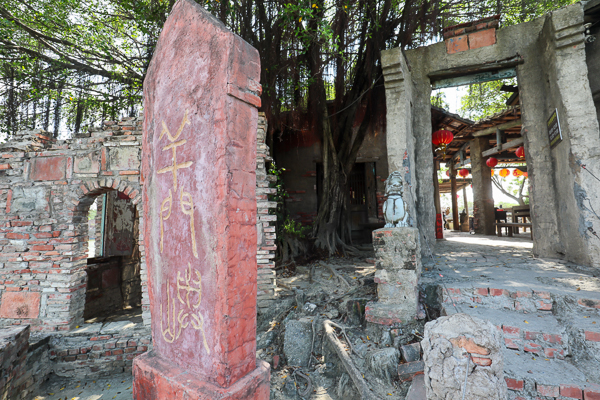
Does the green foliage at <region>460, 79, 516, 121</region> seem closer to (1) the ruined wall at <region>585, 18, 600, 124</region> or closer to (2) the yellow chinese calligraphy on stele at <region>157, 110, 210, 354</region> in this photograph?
(1) the ruined wall at <region>585, 18, 600, 124</region>

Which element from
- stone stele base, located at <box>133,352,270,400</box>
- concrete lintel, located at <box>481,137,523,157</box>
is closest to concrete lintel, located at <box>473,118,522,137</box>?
concrete lintel, located at <box>481,137,523,157</box>

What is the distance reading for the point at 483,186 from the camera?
8.84 m

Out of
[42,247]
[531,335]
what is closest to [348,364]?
[531,335]

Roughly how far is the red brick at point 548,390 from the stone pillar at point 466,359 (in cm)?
66

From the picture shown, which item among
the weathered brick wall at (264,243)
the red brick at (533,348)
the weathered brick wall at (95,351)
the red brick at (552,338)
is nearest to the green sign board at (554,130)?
the red brick at (552,338)

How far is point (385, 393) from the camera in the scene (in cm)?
241

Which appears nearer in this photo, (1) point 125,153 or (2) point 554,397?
(2) point 554,397

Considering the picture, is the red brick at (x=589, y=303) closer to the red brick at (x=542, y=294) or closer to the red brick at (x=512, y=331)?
the red brick at (x=542, y=294)

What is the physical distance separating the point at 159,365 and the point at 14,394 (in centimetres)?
333

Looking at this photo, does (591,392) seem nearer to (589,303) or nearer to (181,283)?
(589,303)

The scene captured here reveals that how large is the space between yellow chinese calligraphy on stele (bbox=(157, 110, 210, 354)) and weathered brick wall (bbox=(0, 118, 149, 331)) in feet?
8.59

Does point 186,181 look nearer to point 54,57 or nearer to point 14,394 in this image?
point 14,394

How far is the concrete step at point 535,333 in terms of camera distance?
2188mm

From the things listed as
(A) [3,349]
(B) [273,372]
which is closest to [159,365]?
(B) [273,372]
